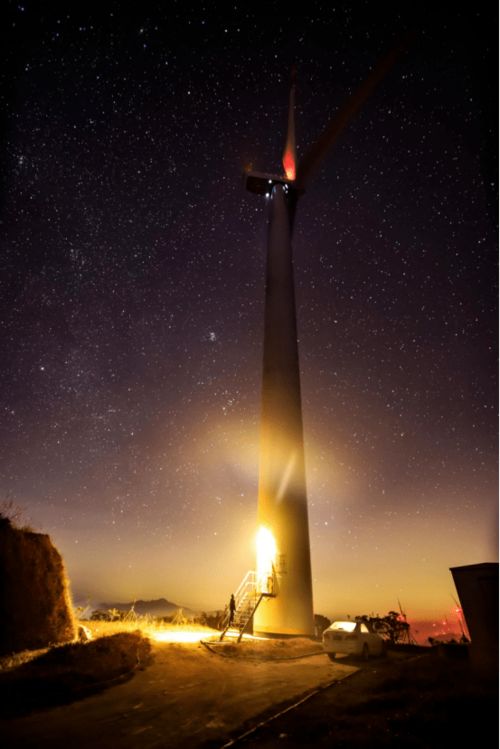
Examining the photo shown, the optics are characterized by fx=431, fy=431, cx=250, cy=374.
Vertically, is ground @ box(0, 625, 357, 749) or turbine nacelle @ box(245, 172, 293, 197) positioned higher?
turbine nacelle @ box(245, 172, 293, 197)

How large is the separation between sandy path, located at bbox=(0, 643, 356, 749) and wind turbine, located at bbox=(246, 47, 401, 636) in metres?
7.47

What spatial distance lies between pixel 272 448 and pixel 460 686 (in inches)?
605

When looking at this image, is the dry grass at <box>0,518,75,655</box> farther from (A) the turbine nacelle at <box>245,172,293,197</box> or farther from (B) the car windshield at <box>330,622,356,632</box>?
(A) the turbine nacelle at <box>245,172,293,197</box>

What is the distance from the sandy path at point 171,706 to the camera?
6.61 metres

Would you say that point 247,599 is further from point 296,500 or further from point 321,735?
point 321,735

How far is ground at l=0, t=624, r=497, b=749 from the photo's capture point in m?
6.16

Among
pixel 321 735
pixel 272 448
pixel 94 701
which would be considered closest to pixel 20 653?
pixel 94 701

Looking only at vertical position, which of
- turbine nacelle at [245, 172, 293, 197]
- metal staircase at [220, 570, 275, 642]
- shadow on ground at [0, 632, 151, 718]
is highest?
turbine nacelle at [245, 172, 293, 197]

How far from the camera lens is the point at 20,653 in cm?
1220

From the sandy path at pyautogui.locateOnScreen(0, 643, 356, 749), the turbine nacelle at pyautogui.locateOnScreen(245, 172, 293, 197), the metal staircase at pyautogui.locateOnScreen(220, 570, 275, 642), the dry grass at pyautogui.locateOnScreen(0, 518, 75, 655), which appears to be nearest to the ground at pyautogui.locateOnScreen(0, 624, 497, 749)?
the sandy path at pyautogui.locateOnScreen(0, 643, 356, 749)

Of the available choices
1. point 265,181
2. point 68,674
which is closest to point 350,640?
point 68,674

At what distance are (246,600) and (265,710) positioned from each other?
45.3ft

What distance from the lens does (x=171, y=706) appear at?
8312mm

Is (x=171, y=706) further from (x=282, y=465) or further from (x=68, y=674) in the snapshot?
(x=282, y=465)
